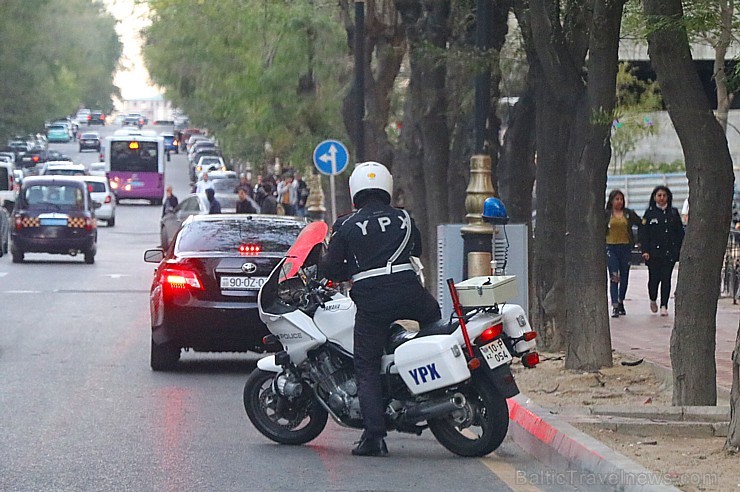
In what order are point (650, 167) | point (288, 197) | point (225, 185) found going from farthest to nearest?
1. point (650, 167)
2. point (225, 185)
3. point (288, 197)

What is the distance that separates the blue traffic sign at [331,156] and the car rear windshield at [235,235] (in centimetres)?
1227

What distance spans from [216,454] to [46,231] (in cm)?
2259

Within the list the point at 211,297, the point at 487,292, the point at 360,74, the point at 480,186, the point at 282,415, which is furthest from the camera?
the point at 360,74

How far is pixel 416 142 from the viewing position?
901 inches

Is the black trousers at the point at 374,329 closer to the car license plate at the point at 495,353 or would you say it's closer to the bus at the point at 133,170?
the car license plate at the point at 495,353

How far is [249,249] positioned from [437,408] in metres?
5.27

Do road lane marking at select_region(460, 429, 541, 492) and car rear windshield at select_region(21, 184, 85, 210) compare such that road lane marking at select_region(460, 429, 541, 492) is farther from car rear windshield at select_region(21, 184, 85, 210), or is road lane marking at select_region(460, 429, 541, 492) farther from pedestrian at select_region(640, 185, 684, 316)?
car rear windshield at select_region(21, 184, 85, 210)

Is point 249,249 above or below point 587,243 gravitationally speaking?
below

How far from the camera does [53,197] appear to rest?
32219mm

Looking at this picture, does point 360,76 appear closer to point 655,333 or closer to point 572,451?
point 655,333

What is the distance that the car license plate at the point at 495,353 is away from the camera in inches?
354

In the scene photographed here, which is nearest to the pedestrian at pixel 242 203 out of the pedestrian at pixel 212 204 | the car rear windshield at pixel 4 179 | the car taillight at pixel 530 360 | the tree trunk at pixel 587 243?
the pedestrian at pixel 212 204

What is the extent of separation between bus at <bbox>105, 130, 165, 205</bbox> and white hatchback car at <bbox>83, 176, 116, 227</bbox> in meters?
13.7

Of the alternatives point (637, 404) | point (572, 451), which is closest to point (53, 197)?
point (637, 404)
